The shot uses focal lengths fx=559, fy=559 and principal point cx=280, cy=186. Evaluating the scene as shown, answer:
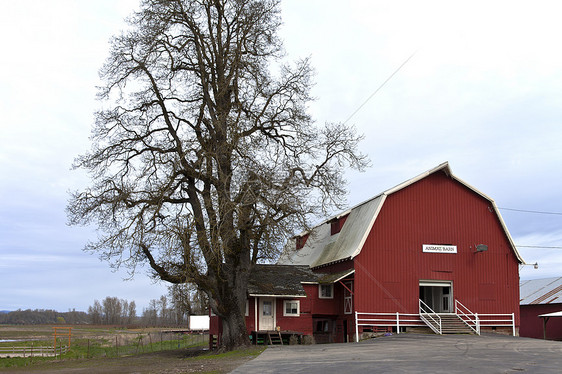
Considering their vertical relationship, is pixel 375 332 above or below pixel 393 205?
below

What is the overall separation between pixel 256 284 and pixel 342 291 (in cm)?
549

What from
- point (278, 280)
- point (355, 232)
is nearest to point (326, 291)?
point (278, 280)

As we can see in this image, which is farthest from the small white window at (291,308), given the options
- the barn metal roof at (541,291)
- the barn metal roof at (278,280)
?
the barn metal roof at (541,291)

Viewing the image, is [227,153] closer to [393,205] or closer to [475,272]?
[393,205]

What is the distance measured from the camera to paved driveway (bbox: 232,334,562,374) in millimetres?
15781

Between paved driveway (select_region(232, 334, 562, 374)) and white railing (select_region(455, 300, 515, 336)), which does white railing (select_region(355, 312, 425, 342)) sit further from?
paved driveway (select_region(232, 334, 562, 374))

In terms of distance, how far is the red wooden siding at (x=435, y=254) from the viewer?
30.7 meters

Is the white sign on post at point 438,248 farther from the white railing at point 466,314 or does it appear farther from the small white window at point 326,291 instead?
the small white window at point 326,291

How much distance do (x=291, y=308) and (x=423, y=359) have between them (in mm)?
14327

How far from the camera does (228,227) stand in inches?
967

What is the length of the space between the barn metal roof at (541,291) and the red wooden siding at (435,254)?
419 inches

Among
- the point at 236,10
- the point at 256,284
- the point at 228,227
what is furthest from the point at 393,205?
the point at 236,10

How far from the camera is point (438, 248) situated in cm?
3180

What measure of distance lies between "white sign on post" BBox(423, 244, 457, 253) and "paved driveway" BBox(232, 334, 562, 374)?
7330 millimetres
